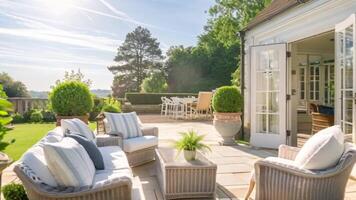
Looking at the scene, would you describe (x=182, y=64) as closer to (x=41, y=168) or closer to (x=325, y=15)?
(x=325, y=15)

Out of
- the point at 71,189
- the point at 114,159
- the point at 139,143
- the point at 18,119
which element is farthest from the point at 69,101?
the point at 18,119

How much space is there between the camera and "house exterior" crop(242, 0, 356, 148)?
4594mm

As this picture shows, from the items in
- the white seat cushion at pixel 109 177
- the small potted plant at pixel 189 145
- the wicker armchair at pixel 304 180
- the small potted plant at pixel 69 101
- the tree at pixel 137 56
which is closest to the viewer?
the white seat cushion at pixel 109 177

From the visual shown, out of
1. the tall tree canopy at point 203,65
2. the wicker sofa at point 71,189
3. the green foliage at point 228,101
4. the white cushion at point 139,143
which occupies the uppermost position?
the tall tree canopy at point 203,65

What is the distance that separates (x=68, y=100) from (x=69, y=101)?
3 cm

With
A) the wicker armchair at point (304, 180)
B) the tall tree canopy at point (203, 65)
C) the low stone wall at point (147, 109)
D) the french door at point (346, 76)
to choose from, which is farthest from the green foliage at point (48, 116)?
the tall tree canopy at point (203, 65)

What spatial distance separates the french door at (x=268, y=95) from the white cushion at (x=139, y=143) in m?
2.78

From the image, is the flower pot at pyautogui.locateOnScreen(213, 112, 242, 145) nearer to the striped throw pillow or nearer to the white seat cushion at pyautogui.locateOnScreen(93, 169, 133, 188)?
the striped throw pillow

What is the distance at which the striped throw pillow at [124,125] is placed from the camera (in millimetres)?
4863

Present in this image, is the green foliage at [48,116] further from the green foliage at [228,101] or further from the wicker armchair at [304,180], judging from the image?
the wicker armchair at [304,180]

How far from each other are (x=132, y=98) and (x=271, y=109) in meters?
12.0

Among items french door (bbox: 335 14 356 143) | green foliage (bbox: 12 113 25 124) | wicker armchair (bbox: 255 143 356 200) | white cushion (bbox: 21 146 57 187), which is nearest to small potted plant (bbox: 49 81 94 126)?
white cushion (bbox: 21 146 57 187)

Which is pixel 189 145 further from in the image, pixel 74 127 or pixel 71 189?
pixel 71 189

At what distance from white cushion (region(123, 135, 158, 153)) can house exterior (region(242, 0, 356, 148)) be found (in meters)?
2.82
